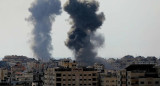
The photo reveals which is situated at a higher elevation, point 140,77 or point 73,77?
point 73,77

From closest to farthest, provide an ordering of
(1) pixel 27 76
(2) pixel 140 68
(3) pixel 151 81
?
(3) pixel 151 81 → (2) pixel 140 68 → (1) pixel 27 76

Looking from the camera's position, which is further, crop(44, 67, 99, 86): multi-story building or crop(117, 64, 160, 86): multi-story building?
crop(44, 67, 99, 86): multi-story building

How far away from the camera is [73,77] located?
128 m

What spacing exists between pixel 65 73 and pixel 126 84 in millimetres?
30362

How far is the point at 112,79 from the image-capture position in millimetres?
131000

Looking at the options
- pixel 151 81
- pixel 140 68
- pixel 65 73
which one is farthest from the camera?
pixel 65 73

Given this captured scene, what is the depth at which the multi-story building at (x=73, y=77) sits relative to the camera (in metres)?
127

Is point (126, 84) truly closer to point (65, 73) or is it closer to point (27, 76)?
point (65, 73)

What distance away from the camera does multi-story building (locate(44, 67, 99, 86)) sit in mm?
127312

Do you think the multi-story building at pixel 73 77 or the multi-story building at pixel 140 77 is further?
the multi-story building at pixel 73 77

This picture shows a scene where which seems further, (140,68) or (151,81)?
(140,68)

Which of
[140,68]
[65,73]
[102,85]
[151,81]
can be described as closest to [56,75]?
[65,73]

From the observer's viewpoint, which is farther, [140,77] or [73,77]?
[73,77]

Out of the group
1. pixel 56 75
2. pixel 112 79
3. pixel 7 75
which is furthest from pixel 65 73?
pixel 7 75
